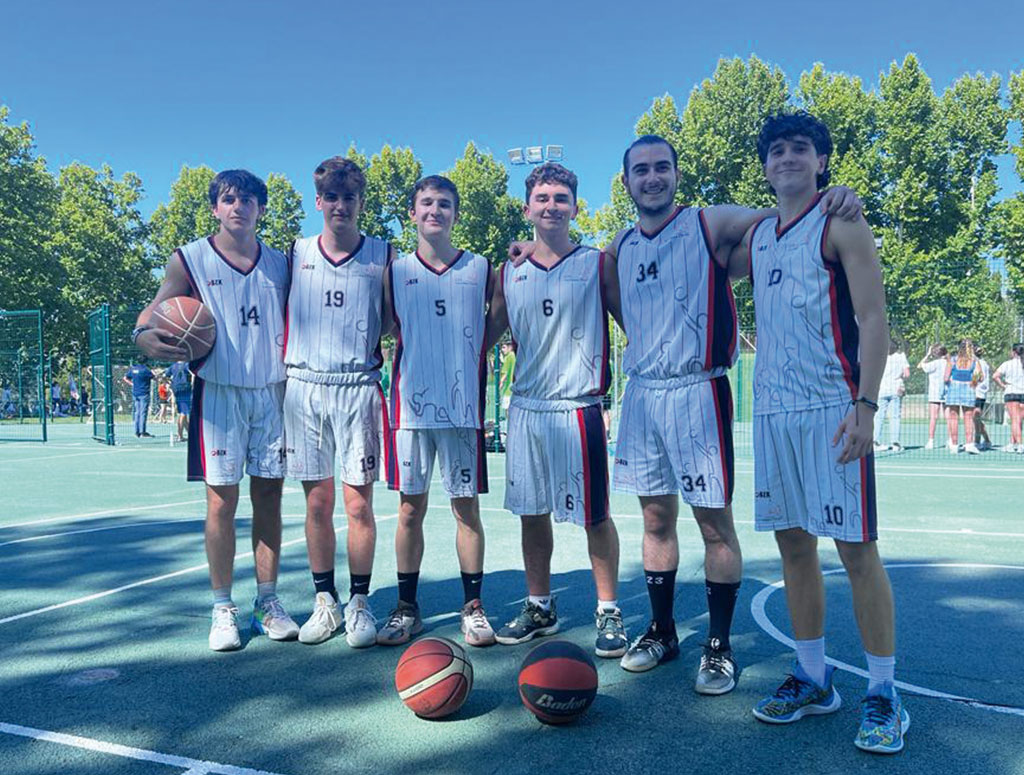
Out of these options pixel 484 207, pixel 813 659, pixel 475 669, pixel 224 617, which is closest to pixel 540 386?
pixel 475 669

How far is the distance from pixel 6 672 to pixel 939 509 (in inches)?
320

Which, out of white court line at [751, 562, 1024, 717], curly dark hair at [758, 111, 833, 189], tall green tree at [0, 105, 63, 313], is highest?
tall green tree at [0, 105, 63, 313]

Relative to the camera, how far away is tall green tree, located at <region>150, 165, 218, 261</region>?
46.6 m

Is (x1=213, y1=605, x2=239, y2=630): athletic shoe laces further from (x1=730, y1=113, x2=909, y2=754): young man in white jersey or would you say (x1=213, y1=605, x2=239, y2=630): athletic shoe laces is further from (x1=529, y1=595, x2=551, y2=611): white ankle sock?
(x1=730, y1=113, x2=909, y2=754): young man in white jersey

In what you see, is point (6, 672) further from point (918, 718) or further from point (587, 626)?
point (918, 718)

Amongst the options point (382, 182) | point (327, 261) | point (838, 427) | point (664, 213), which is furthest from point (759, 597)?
point (382, 182)

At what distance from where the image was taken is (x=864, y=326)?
2.97 m

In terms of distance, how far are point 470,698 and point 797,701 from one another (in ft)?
4.33

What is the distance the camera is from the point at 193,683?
3590 mm

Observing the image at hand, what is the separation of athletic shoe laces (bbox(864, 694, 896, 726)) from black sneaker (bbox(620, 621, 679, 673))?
3.20 ft

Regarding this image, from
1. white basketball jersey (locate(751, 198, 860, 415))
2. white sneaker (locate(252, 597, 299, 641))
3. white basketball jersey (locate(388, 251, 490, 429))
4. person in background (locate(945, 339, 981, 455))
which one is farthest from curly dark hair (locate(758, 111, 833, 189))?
person in background (locate(945, 339, 981, 455))

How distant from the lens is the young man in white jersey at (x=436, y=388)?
13.7ft

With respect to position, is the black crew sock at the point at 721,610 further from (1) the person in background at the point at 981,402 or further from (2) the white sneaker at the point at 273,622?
(1) the person in background at the point at 981,402

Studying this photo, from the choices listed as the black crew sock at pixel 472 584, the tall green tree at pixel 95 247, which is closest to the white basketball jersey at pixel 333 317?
the black crew sock at pixel 472 584
